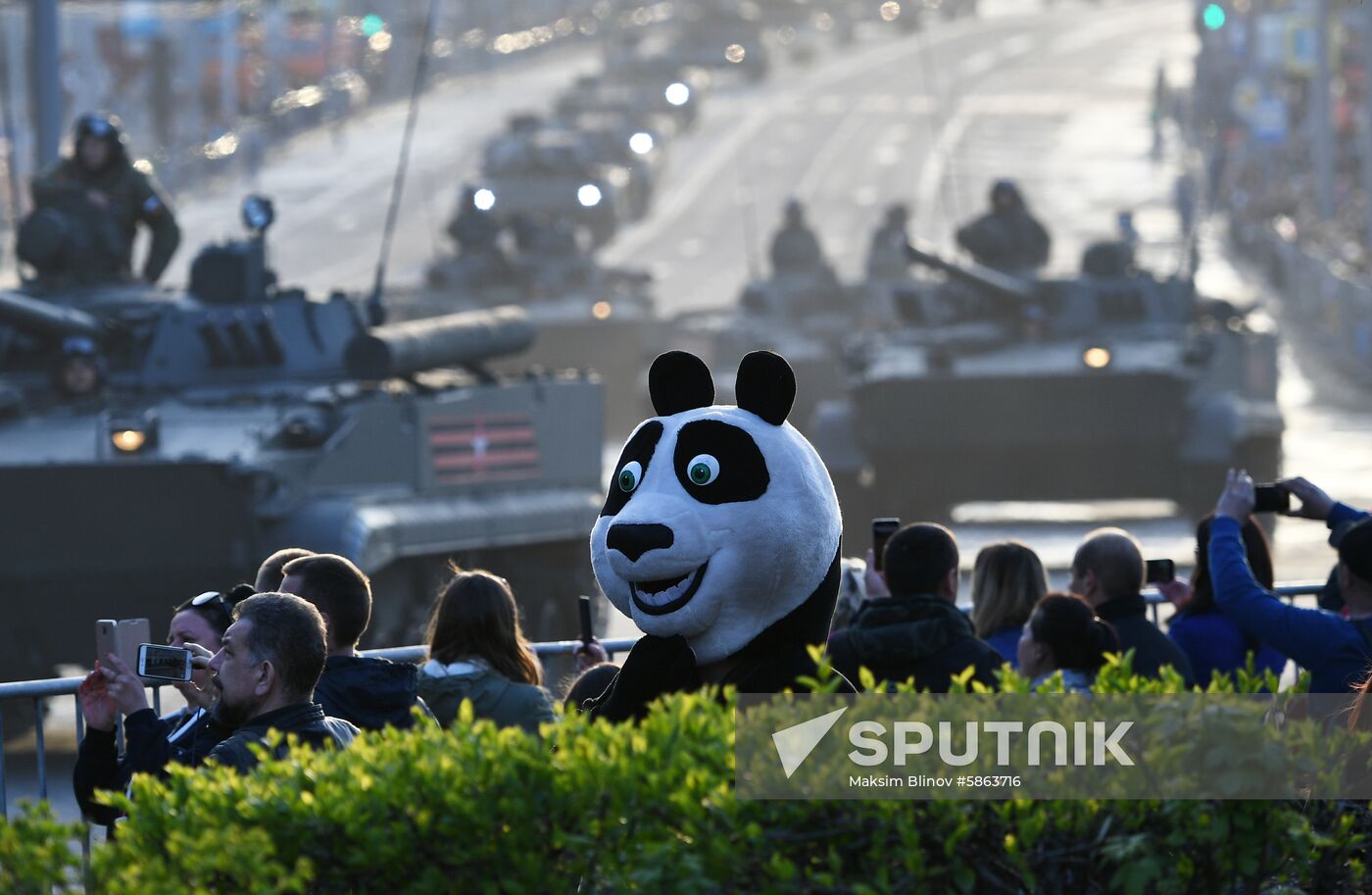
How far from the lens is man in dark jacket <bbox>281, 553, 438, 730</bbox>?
614 centimetres

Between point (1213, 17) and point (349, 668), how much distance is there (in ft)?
63.3

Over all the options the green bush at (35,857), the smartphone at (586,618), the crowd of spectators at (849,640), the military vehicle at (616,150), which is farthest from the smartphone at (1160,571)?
the military vehicle at (616,150)

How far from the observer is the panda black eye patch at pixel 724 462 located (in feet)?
17.0

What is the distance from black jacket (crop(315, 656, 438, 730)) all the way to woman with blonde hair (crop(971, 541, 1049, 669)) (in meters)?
1.98

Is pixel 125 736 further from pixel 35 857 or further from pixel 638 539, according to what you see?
pixel 35 857

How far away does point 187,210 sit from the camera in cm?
4888

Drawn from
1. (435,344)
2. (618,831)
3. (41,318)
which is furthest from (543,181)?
(618,831)

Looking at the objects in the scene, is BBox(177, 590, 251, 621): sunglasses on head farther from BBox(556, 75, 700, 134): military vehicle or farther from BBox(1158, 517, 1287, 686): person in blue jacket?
BBox(556, 75, 700, 134): military vehicle

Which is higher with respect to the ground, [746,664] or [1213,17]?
[1213,17]

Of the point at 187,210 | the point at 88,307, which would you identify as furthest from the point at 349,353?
the point at 187,210

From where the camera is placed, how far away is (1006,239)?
70.1 feet

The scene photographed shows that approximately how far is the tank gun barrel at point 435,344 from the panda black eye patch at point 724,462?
912 cm

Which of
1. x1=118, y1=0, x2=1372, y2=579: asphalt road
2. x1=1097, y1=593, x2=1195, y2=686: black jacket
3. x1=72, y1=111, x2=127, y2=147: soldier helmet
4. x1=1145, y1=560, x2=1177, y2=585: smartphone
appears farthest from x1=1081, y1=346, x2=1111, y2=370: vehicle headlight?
x1=1097, y1=593, x2=1195, y2=686: black jacket

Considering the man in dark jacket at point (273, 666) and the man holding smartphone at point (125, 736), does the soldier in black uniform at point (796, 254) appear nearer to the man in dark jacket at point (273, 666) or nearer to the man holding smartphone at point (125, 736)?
the man holding smartphone at point (125, 736)
